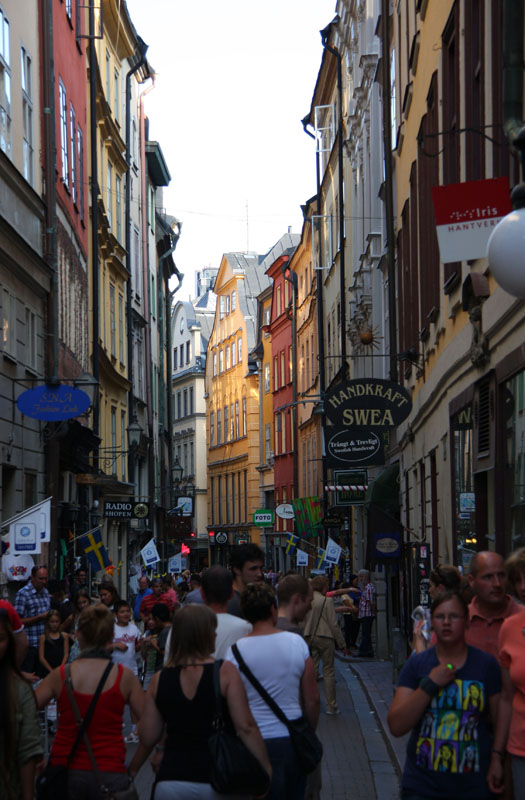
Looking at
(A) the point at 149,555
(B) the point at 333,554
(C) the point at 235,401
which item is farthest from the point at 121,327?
(C) the point at 235,401

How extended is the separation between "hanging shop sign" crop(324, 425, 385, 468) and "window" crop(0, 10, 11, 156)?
7.13 metres

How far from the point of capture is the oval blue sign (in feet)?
64.0

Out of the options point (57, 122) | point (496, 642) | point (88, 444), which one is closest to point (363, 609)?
point (88, 444)

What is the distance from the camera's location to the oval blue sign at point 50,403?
19.5 meters

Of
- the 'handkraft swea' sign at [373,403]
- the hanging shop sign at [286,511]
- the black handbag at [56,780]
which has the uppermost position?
the 'handkraft swea' sign at [373,403]

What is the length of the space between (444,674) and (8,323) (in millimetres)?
15881

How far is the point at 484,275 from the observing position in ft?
39.5

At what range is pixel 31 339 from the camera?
2266cm

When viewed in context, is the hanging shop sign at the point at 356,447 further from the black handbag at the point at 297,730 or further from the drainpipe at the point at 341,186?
the drainpipe at the point at 341,186

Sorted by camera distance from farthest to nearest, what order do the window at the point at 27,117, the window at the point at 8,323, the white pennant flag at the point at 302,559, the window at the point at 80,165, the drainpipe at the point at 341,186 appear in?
the white pennant flag at the point at 302,559, the drainpipe at the point at 341,186, the window at the point at 80,165, the window at the point at 27,117, the window at the point at 8,323

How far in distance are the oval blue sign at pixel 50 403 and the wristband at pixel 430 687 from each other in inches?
568

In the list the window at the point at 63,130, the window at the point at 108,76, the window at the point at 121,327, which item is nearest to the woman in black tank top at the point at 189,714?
the window at the point at 63,130

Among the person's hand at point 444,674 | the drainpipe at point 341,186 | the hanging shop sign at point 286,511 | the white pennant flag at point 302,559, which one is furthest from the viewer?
the hanging shop sign at point 286,511

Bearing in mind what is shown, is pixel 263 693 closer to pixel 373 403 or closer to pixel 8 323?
pixel 373 403
